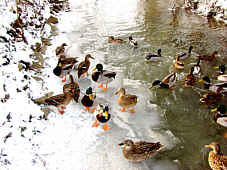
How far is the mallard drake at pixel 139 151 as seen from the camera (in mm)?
3629

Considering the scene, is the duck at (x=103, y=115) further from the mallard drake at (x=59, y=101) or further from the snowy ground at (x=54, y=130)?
the mallard drake at (x=59, y=101)

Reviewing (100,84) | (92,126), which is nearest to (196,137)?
(92,126)

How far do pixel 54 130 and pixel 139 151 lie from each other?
6.71 ft

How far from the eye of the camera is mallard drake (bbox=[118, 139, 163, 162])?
143 inches

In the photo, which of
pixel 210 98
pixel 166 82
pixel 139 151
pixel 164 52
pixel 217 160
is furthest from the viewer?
pixel 164 52

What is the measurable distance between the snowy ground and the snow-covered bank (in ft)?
32.4

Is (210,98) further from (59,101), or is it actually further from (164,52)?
(59,101)

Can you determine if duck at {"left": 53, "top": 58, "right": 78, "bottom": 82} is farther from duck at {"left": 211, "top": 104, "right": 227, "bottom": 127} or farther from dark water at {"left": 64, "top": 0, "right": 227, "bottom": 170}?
duck at {"left": 211, "top": 104, "right": 227, "bottom": 127}

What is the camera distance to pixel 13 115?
4035 millimetres

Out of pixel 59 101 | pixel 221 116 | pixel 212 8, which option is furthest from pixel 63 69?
pixel 212 8

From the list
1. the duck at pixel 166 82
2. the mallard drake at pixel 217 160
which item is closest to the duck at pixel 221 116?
the mallard drake at pixel 217 160

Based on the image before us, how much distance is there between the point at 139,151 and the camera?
363 centimetres

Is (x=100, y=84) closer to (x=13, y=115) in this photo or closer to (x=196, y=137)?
(x=13, y=115)

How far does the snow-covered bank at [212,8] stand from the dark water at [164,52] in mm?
922
